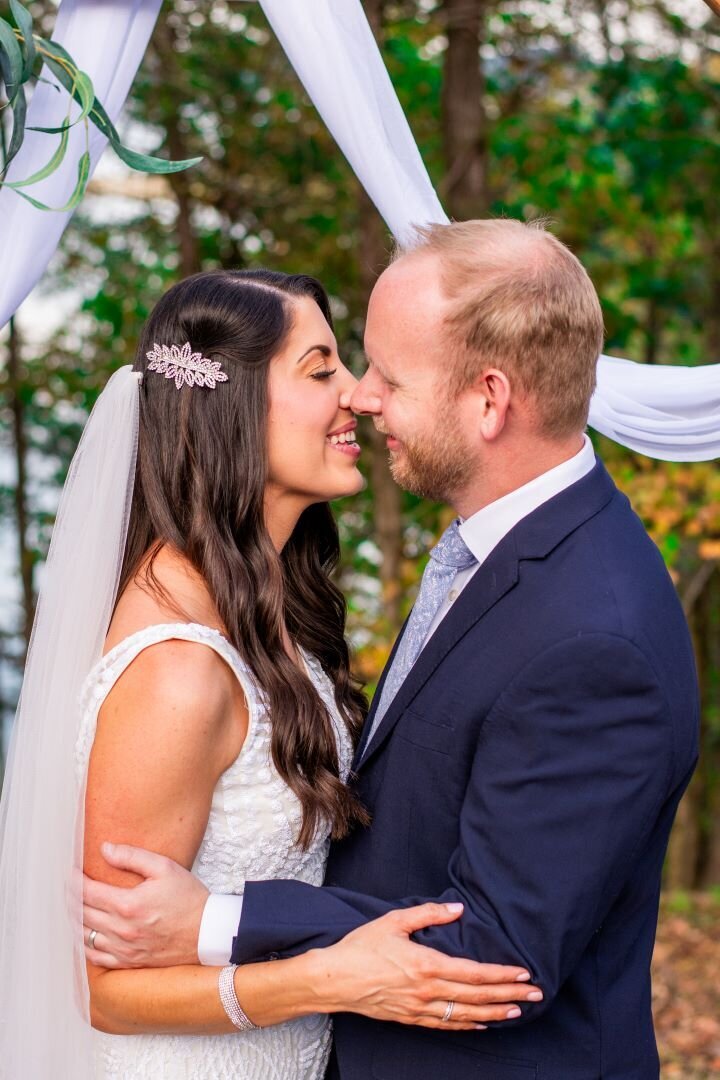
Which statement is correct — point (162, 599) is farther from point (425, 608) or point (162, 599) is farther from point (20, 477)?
point (20, 477)

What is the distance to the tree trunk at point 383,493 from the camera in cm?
607

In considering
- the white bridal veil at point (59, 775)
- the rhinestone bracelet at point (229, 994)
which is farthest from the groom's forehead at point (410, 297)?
the rhinestone bracelet at point (229, 994)

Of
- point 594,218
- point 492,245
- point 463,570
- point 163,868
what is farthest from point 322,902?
point 594,218

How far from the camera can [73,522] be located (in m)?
2.37

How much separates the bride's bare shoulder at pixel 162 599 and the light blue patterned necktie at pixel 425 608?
14.0 inches

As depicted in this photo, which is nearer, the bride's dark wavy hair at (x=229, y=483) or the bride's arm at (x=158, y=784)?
the bride's arm at (x=158, y=784)

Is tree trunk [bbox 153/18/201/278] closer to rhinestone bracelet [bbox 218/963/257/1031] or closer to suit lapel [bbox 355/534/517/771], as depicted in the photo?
suit lapel [bbox 355/534/517/771]

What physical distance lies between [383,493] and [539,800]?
440 cm

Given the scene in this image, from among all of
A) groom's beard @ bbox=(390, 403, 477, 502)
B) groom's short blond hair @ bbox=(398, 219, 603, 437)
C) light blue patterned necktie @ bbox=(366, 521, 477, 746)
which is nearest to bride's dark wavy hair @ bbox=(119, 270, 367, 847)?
light blue patterned necktie @ bbox=(366, 521, 477, 746)

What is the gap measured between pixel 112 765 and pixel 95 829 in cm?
13

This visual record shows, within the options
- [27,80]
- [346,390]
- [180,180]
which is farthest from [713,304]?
[27,80]

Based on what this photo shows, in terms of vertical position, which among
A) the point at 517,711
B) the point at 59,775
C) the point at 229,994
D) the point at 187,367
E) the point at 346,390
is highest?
the point at 187,367

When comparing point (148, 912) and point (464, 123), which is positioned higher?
point (464, 123)

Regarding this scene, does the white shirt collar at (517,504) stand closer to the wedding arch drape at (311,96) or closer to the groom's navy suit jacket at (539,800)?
the groom's navy suit jacket at (539,800)
